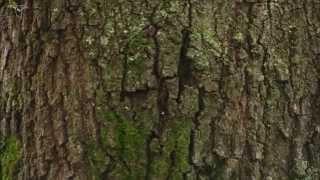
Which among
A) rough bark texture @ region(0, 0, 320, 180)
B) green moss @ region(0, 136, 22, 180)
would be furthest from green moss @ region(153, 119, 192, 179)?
green moss @ region(0, 136, 22, 180)

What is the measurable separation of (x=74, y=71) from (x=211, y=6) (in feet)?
1.59

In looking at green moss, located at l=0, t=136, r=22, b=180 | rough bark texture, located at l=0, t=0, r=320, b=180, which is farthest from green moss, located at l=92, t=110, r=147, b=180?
green moss, located at l=0, t=136, r=22, b=180

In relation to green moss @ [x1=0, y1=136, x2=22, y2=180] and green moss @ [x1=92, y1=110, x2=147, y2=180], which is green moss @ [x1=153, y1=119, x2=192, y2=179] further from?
green moss @ [x1=0, y1=136, x2=22, y2=180]

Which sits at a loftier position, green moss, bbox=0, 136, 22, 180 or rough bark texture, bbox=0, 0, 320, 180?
rough bark texture, bbox=0, 0, 320, 180

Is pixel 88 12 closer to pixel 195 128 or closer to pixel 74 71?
pixel 74 71

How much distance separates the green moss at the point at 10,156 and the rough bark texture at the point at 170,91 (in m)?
0.01

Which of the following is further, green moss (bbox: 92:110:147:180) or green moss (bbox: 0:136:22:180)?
green moss (bbox: 0:136:22:180)

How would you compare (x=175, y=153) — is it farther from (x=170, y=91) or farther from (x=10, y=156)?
(x=10, y=156)

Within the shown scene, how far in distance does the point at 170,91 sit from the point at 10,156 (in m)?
0.59

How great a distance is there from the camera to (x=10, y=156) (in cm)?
218

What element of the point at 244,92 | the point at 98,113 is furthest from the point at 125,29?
the point at 244,92

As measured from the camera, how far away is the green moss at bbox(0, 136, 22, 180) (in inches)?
85.0

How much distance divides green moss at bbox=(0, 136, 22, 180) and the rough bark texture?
11 mm

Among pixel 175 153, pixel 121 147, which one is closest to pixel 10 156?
pixel 121 147
